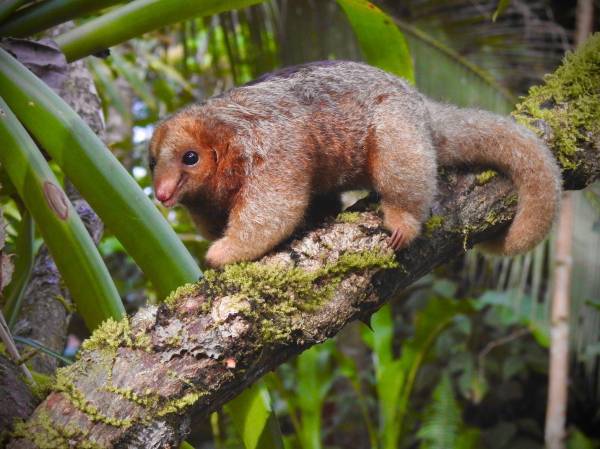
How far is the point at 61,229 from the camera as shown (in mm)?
1858

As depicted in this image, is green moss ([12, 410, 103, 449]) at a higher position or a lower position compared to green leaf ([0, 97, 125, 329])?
lower

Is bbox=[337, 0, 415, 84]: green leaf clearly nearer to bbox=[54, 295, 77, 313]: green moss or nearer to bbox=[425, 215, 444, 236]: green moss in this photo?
bbox=[425, 215, 444, 236]: green moss

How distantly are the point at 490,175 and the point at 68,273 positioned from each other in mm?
1436

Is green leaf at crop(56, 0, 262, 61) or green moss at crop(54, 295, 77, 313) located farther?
green moss at crop(54, 295, 77, 313)

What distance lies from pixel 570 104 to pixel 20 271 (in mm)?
2102

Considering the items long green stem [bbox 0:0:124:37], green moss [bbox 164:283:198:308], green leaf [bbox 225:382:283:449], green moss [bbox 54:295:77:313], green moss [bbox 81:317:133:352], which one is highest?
long green stem [bbox 0:0:124:37]

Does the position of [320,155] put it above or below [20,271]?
above

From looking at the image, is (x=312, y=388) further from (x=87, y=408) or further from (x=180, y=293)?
(x=87, y=408)

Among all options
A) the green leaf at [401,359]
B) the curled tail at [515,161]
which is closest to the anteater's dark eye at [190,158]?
the curled tail at [515,161]

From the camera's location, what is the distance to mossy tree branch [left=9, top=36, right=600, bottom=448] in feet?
5.14

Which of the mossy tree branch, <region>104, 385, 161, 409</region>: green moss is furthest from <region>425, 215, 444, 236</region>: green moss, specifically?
<region>104, 385, 161, 409</region>: green moss

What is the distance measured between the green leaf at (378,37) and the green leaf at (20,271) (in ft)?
4.61

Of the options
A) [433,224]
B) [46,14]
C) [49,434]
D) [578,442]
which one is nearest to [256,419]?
[49,434]

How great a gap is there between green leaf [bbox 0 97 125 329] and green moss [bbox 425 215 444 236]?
0.98 metres
